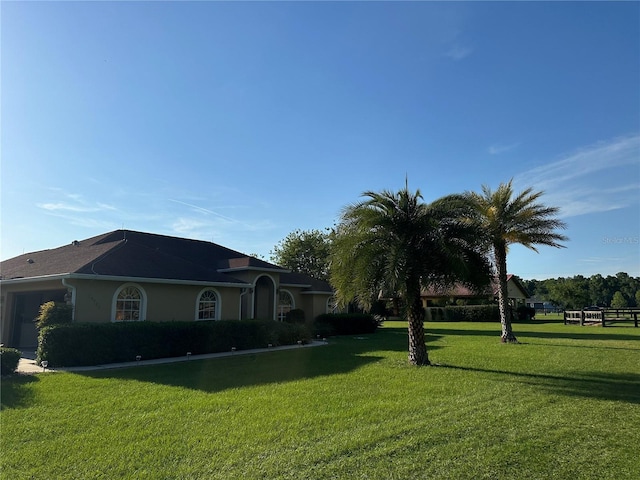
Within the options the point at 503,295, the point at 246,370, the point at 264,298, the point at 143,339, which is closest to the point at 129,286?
the point at 143,339

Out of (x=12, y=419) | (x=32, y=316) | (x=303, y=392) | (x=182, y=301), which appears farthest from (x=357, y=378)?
(x=32, y=316)

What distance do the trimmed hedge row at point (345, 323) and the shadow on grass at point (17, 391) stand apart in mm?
15475

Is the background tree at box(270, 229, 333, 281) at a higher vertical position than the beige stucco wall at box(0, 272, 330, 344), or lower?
higher

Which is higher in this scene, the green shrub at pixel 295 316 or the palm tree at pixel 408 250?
the palm tree at pixel 408 250

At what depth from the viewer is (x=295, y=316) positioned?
2489 cm

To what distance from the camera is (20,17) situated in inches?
371

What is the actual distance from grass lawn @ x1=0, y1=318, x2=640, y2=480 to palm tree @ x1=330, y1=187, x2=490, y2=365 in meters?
2.20

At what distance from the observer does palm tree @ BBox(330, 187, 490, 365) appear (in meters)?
11.7

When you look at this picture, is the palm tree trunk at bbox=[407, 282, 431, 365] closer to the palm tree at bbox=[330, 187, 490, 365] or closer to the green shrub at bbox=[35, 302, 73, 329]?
the palm tree at bbox=[330, 187, 490, 365]

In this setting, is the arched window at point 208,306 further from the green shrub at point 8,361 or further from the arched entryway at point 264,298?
the green shrub at point 8,361

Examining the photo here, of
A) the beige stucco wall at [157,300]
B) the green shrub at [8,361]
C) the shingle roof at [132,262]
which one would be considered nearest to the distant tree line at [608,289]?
the shingle roof at [132,262]

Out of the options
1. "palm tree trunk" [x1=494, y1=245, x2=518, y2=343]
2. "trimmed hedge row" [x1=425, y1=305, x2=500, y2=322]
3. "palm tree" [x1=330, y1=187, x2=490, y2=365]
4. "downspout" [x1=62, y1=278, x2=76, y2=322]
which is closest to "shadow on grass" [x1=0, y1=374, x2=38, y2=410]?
"downspout" [x1=62, y1=278, x2=76, y2=322]

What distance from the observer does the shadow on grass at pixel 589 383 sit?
822cm

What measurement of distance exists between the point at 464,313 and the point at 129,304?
33666mm
